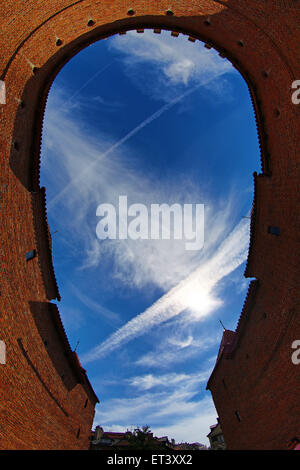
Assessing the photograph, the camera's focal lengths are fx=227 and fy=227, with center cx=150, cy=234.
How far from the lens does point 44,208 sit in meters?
11.9

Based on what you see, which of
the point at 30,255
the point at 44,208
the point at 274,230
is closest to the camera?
the point at 30,255

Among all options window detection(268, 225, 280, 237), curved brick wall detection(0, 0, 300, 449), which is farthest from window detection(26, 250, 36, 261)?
window detection(268, 225, 280, 237)

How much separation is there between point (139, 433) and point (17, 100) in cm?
3593

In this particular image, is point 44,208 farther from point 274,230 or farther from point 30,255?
point 274,230

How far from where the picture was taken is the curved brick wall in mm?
9406

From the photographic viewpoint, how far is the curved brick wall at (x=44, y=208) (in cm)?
941

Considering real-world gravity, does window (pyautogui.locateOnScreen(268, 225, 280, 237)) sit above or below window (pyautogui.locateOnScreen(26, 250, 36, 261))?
below

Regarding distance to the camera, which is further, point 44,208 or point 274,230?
point 44,208

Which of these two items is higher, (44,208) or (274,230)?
(44,208)

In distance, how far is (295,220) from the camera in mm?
10172

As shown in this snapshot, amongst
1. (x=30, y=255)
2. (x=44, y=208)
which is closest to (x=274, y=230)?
(x=44, y=208)

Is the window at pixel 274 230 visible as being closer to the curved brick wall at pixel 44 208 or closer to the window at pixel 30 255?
the curved brick wall at pixel 44 208

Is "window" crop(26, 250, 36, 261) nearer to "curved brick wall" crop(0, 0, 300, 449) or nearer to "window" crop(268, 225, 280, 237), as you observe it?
"curved brick wall" crop(0, 0, 300, 449)
